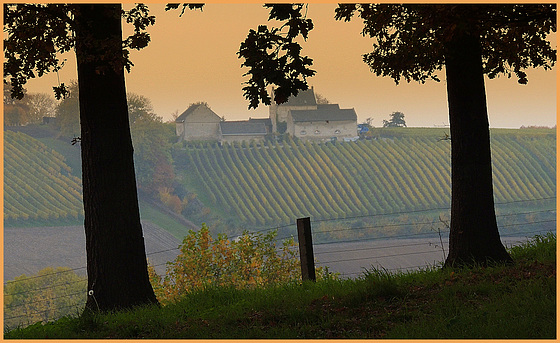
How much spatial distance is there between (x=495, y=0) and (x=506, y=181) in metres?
77.2

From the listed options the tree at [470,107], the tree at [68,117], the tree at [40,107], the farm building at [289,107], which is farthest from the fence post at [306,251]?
the tree at [40,107]

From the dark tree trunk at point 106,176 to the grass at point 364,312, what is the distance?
44cm

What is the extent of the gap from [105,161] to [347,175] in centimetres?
7699

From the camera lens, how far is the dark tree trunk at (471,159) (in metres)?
7.64

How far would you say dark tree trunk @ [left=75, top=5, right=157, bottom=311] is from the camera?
7.05 meters

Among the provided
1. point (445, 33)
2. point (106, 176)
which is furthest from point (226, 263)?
point (445, 33)

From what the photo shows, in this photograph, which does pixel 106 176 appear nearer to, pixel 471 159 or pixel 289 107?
pixel 471 159

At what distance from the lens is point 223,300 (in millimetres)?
6742

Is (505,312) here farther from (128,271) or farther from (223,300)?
(128,271)

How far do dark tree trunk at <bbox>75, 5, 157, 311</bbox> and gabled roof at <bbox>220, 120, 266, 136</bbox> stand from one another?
92019 mm

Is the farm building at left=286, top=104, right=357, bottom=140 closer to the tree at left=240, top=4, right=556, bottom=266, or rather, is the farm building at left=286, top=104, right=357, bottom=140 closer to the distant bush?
the distant bush

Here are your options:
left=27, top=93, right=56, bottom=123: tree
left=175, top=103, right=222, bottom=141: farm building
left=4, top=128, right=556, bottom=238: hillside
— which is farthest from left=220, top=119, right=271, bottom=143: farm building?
left=27, top=93, right=56, bottom=123: tree

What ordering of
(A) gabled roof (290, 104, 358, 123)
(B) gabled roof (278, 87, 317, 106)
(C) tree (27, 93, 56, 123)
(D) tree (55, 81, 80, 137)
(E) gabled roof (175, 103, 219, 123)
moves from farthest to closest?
(B) gabled roof (278, 87, 317, 106), (E) gabled roof (175, 103, 219, 123), (C) tree (27, 93, 56, 123), (A) gabled roof (290, 104, 358, 123), (D) tree (55, 81, 80, 137)

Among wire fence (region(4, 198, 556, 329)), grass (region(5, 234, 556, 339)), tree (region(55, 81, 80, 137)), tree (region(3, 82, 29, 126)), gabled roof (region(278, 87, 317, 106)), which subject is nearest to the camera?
grass (region(5, 234, 556, 339))
